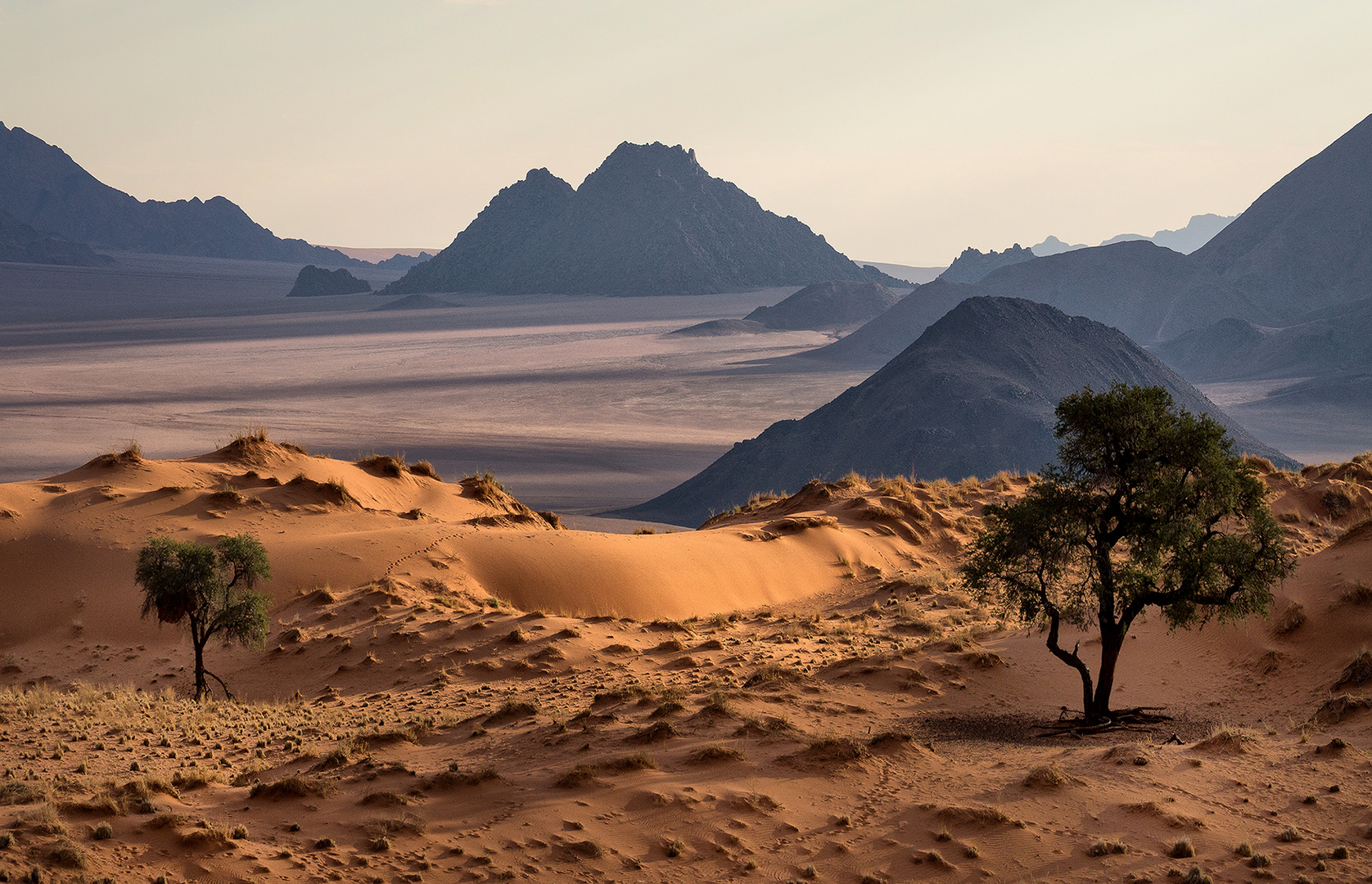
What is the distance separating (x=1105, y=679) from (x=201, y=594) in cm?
1354

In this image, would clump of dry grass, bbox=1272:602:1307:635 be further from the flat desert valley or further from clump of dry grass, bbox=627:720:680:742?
clump of dry grass, bbox=627:720:680:742

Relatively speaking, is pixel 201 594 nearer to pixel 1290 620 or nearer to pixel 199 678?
pixel 199 678

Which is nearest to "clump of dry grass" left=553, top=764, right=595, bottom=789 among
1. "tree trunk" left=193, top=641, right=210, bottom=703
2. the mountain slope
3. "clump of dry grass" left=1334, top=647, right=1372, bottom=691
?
"tree trunk" left=193, top=641, right=210, bottom=703

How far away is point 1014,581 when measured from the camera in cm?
1430

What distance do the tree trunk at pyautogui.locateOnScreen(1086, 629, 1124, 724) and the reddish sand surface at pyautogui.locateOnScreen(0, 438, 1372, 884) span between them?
51 centimetres

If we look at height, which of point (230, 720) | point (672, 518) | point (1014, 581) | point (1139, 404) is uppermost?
point (1139, 404)

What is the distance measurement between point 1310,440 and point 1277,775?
10287 cm

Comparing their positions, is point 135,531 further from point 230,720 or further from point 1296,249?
point 1296,249

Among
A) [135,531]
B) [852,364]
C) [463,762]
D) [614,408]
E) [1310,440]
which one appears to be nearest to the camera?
[463,762]

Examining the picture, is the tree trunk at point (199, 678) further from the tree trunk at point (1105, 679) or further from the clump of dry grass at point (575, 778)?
the tree trunk at point (1105, 679)

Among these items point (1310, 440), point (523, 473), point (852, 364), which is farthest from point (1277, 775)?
point (852, 364)

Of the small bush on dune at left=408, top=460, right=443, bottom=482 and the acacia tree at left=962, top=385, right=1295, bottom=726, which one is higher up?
the acacia tree at left=962, top=385, right=1295, bottom=726

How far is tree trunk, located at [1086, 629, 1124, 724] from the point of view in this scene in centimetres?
1385

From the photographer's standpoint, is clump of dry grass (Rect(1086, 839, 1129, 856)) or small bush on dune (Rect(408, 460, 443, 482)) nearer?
clump of dry grass (Rect(1086, 839, 1129, 856))
